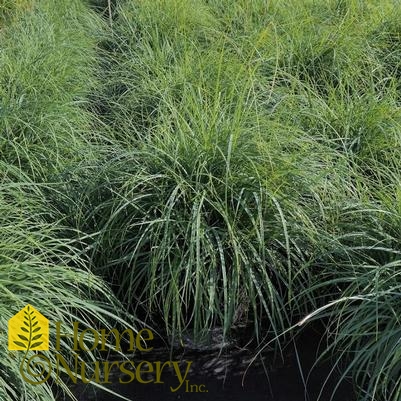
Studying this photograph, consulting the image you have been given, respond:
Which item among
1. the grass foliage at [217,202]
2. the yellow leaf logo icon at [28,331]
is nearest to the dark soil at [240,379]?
the grass foliage at [217,202]

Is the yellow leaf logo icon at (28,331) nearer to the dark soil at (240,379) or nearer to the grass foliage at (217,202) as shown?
the grass foliage at (217,202)

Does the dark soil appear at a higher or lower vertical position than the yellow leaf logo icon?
lower

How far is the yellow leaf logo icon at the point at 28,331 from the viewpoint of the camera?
1.94 m

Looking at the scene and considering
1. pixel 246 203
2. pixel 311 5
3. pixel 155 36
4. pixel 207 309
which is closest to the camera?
pixel 207 309

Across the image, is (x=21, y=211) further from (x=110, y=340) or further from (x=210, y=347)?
(x=210, y=347)

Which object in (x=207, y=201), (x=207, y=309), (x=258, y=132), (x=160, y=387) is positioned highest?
(x=258, y=132)

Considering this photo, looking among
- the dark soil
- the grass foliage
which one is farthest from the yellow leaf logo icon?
the dark soil

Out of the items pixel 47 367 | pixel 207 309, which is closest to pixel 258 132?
pixel 207 309

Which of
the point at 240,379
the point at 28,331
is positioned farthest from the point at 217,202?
the point at 28,331

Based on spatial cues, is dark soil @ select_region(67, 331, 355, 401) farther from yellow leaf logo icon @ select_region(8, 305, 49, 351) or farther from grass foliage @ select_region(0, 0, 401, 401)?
yellow leaf logo icon @ select_region(8, 305, 49, 351)

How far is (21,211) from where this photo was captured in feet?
8.03

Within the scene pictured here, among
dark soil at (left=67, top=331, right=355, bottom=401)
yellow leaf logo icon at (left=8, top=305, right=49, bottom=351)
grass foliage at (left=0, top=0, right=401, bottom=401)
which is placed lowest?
dark soil at (left=67, top=331, right=355, bottom=401)

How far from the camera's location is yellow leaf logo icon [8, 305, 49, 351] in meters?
1.94

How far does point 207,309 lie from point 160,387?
0.31 meters
